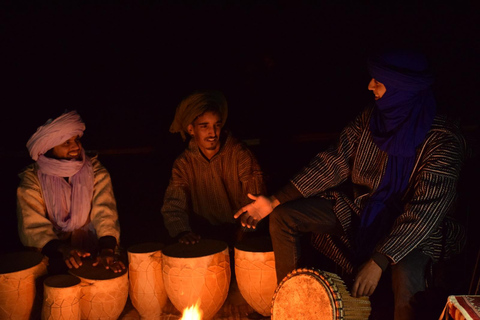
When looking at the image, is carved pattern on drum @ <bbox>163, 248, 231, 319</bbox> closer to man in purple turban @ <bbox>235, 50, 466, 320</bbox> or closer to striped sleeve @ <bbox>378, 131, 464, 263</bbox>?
man in purple turban @ <bbox>235, 50, 466, 320</bbox>

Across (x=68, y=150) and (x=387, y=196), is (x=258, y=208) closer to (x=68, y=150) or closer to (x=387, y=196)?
(x=387, y=196)

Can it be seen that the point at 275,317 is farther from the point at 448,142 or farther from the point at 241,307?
the point at 448,142

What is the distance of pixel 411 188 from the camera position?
109 inches

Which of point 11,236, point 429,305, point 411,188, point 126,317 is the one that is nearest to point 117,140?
point 11,236

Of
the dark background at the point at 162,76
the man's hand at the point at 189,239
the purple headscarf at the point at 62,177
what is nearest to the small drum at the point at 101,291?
A: the man's hand at the point at 189,239

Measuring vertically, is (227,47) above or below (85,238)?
above

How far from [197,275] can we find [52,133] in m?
1.82

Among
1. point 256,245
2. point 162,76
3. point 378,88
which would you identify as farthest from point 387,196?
point 162,76

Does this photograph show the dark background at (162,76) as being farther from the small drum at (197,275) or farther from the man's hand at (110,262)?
the small drum at (197,275)

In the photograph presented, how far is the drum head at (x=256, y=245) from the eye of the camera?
325 cm

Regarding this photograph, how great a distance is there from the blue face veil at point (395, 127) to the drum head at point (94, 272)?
1876 mm

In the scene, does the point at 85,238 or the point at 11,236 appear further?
the point at 11,236

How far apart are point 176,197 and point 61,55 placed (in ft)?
8.38

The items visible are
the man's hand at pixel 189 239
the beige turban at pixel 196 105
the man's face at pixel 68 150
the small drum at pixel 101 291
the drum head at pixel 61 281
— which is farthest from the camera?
the beige turban at pixel 196 105
